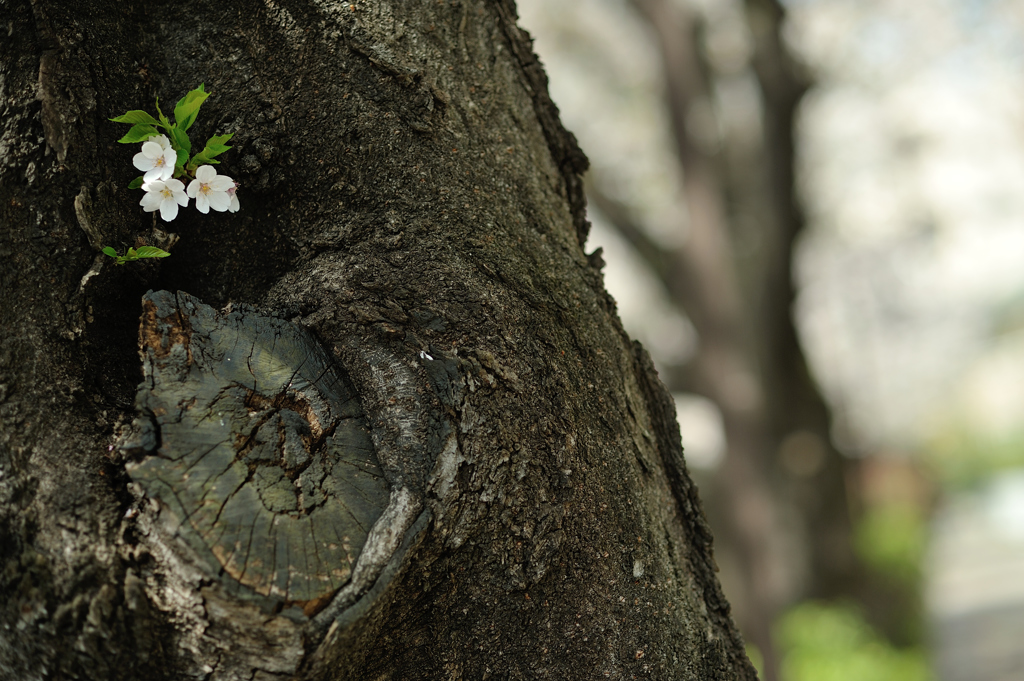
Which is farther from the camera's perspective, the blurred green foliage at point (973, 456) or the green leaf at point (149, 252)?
the blurred green foliage at point (973, 456)

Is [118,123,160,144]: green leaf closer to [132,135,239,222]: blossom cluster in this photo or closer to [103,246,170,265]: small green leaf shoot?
[132,135,239,222]: blossom cluster

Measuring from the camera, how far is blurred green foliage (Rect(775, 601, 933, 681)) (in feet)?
20.5

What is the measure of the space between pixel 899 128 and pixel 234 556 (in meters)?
15.2

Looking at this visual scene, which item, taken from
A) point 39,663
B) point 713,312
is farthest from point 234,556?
point 713,312

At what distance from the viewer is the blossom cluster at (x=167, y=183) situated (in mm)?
1166

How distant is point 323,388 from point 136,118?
1.69 ft

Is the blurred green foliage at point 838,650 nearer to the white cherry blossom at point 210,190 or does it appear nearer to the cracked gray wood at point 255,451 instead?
the cracked gray wood at point 255,451

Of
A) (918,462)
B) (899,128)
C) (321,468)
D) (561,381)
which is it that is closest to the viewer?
(321,468)

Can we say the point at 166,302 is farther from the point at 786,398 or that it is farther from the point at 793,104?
the point at 786,398

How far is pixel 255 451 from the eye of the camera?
1049 millimetres

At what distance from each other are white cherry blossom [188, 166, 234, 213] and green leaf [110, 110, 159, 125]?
0.11 metres

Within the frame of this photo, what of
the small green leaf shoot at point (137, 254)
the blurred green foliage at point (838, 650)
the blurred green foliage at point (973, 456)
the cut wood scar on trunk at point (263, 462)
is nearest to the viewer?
the cut wood scar on trunk at point (263, 462)

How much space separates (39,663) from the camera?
96 centimetres

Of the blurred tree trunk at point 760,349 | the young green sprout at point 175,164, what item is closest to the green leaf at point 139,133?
the young green sprout at point 175,164
